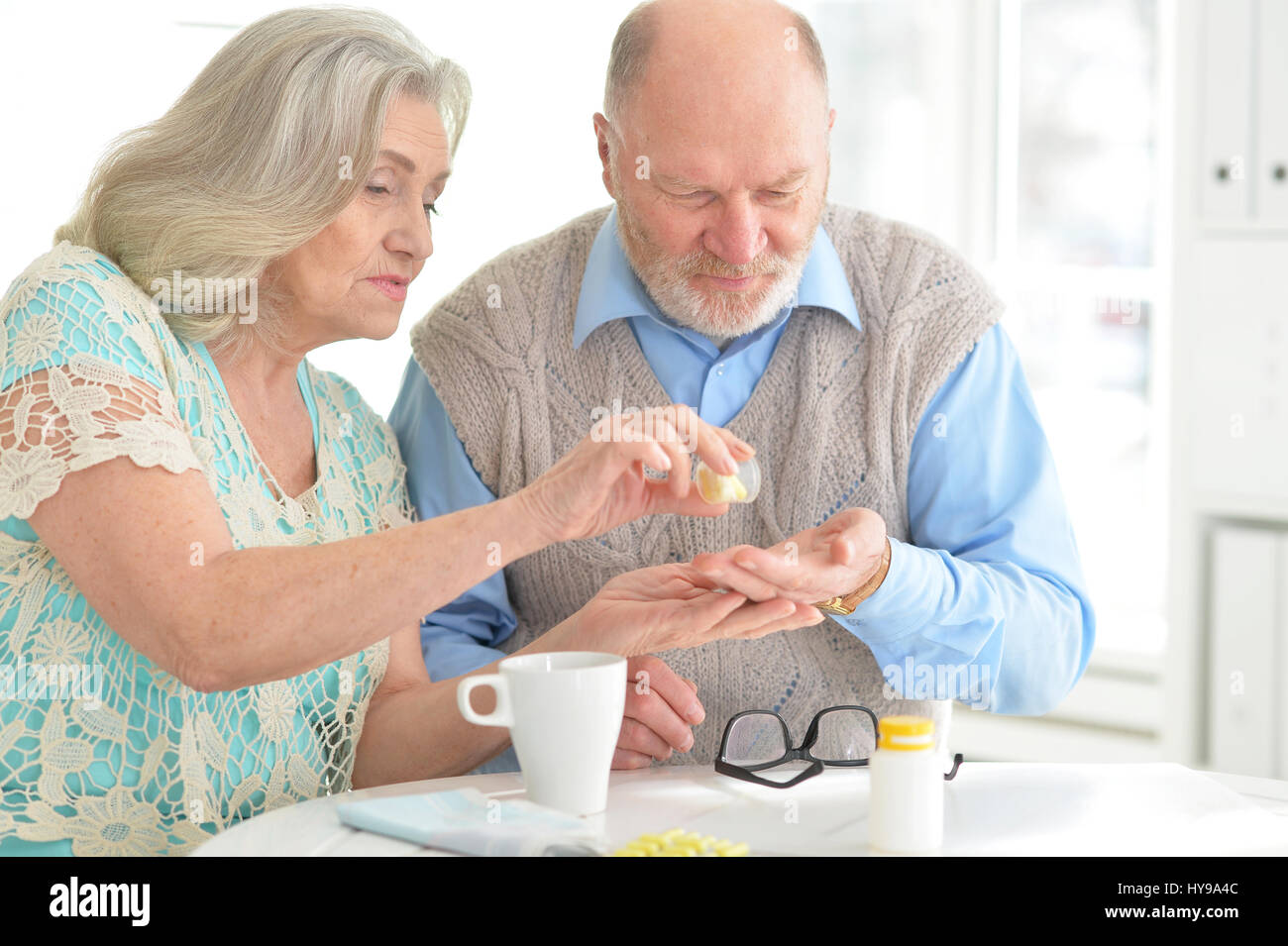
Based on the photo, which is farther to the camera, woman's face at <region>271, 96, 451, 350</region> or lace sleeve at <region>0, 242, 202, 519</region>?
woman's face at <region>271, 96, 451, 350</region>

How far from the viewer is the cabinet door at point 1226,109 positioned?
2.69 meters

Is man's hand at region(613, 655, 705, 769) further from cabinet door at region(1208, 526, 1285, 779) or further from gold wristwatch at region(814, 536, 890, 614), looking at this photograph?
cabinet door at region(1208, 526, 1285, 779)

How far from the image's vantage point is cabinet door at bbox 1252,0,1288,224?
265 centimetres

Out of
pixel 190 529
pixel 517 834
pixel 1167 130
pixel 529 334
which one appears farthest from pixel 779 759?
pixel 1167 130

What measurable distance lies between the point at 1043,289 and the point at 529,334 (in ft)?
8.20

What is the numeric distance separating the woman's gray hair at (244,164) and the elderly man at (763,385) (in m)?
0.35

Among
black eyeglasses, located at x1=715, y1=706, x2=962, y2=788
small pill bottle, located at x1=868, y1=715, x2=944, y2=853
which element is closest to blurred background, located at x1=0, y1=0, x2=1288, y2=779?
black eyeglasses, located at x1=715, y1=706, x2=962, y2=788

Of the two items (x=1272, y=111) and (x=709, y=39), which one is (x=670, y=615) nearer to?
(x=709, y=39)

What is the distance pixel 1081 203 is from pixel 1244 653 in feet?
4.92

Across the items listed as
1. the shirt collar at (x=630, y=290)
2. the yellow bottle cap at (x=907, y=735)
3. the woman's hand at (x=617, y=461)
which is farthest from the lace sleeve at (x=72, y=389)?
the yellow bottle cap at (x=907, y=735)

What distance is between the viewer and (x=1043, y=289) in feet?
12.5

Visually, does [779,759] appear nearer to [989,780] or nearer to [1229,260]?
[989,780]

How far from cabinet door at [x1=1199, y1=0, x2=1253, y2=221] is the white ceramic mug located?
2.18m

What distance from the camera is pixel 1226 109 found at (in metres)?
2.72
